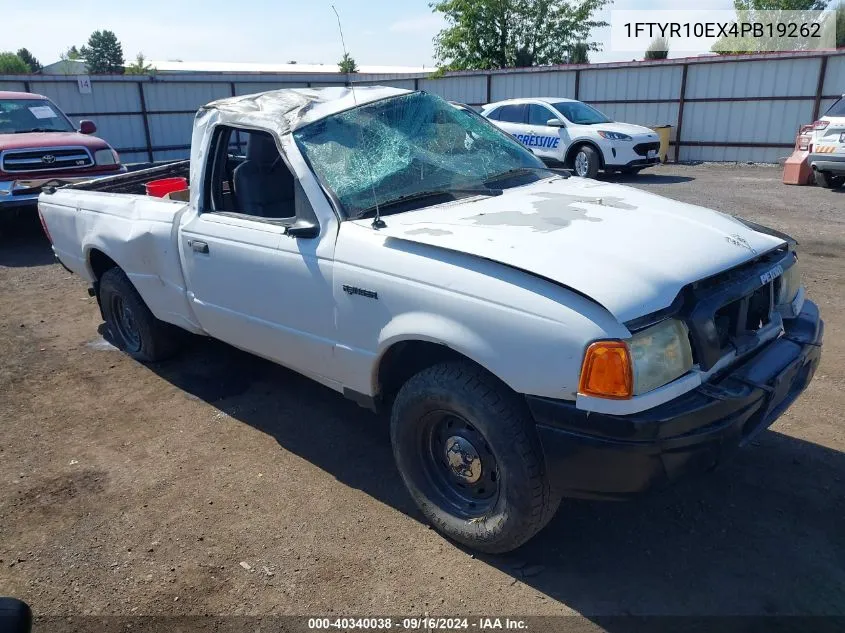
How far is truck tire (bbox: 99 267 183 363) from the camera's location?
4.91 m

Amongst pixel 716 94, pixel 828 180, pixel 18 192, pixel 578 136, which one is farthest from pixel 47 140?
pixel 716 94

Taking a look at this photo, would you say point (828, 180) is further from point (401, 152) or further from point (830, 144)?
point (401, 152)

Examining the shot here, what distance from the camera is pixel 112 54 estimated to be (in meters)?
104

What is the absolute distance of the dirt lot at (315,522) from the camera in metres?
2.76

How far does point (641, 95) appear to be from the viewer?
18.6m

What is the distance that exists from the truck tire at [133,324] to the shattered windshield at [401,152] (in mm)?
2191

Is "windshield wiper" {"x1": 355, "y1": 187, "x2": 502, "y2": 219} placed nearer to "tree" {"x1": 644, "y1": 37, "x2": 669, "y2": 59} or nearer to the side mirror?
the side mirror

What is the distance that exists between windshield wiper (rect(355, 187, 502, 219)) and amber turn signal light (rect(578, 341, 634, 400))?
4.52 ft

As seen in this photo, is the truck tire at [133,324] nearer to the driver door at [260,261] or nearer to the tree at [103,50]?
the driver door at [260,261]

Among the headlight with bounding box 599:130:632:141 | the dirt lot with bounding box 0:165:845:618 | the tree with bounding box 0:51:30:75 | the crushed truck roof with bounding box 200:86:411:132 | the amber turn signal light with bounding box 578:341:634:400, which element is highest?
the tree with bounding box 0:51:30:75

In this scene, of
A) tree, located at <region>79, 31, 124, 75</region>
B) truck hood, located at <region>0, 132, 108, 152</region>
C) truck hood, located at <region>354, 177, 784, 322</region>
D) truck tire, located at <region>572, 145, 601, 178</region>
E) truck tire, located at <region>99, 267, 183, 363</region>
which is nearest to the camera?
truck hood, located at <region>354, 177, 784, 322</region>

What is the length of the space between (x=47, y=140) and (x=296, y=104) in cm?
767

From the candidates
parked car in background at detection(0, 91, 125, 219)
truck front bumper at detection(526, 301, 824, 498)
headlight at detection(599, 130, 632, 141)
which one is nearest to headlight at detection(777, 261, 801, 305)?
truck front bumper at detection(526, 301, 824, 498)

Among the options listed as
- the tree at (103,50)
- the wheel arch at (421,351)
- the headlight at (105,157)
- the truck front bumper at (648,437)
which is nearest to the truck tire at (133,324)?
the wheel arch at (421,351)
